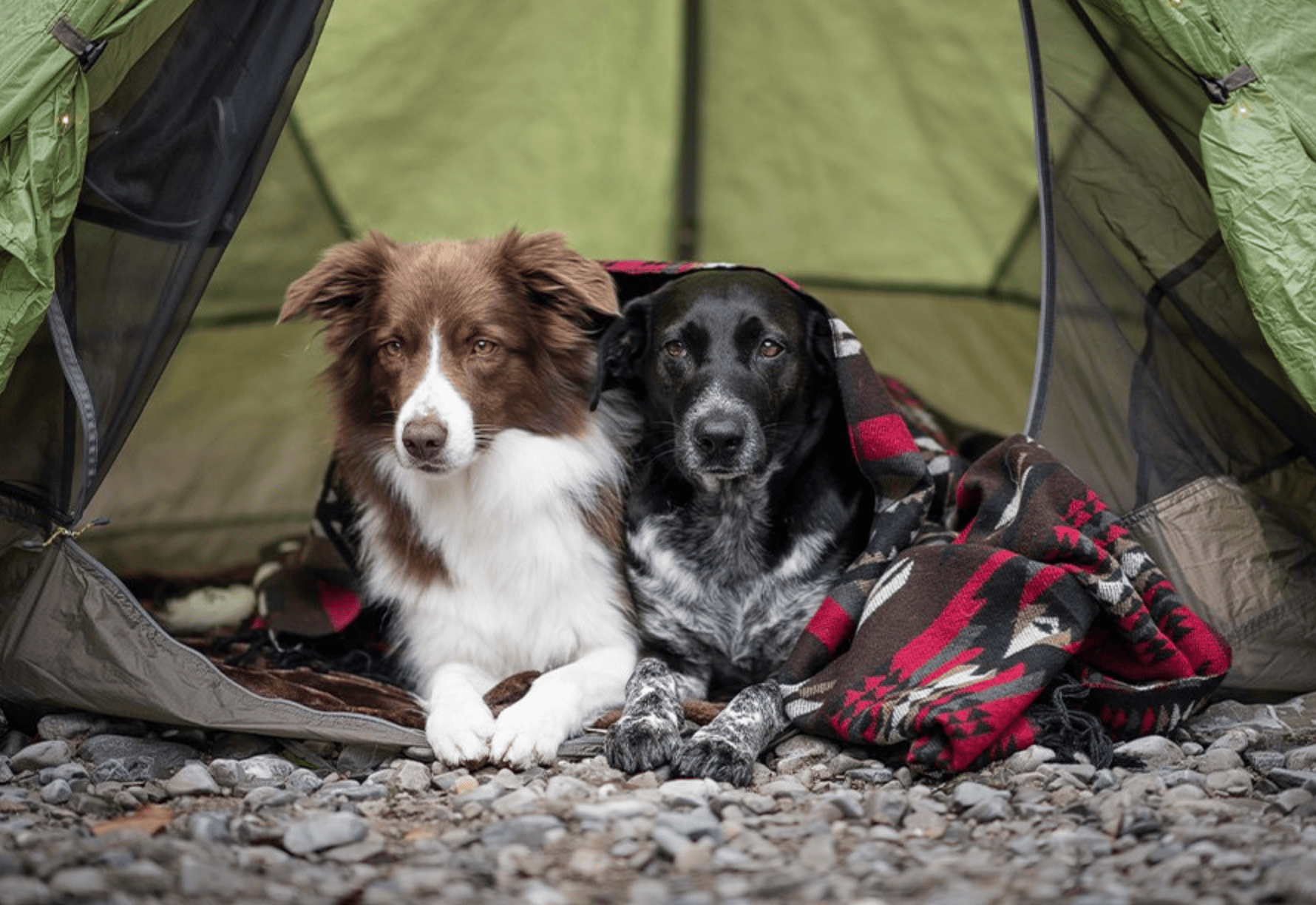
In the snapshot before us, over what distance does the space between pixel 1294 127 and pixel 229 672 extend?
9.88 ft

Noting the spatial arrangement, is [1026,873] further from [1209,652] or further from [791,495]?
[791,495]

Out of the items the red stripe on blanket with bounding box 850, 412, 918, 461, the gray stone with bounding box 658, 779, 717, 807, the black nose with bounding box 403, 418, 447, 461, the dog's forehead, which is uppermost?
the dog's forehead

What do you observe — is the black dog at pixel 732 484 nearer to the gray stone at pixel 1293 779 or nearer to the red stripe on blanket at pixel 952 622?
the red stripe on blanket at pixel 952 622

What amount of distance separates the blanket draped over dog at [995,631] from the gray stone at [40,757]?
1.78 meters

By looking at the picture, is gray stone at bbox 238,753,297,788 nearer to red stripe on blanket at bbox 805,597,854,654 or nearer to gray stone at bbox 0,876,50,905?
gray stone at bbox 0,876,50,905

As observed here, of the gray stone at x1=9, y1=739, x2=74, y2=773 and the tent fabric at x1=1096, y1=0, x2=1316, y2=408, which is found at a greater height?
the tent fabric at x1=1096, y1=0, x2=1316, y2=408

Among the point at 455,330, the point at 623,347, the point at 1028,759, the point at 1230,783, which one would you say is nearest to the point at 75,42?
the point at 455,330

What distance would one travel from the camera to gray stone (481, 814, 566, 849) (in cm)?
241

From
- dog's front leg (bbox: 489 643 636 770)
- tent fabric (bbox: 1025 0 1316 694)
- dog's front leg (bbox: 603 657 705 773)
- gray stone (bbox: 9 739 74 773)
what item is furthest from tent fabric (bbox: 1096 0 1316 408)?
gray stone (bbox: 9 739 74 773)

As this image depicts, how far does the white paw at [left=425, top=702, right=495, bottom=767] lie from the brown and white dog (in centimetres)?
28

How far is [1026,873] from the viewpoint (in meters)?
2.23

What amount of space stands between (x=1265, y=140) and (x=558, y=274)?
1822mm

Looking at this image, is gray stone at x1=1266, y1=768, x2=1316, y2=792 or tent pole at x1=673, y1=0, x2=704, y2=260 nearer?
gray stone at x1=1266, y1=768, x2=1316, y2=792

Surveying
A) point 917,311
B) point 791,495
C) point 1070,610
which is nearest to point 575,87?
point 917,311
